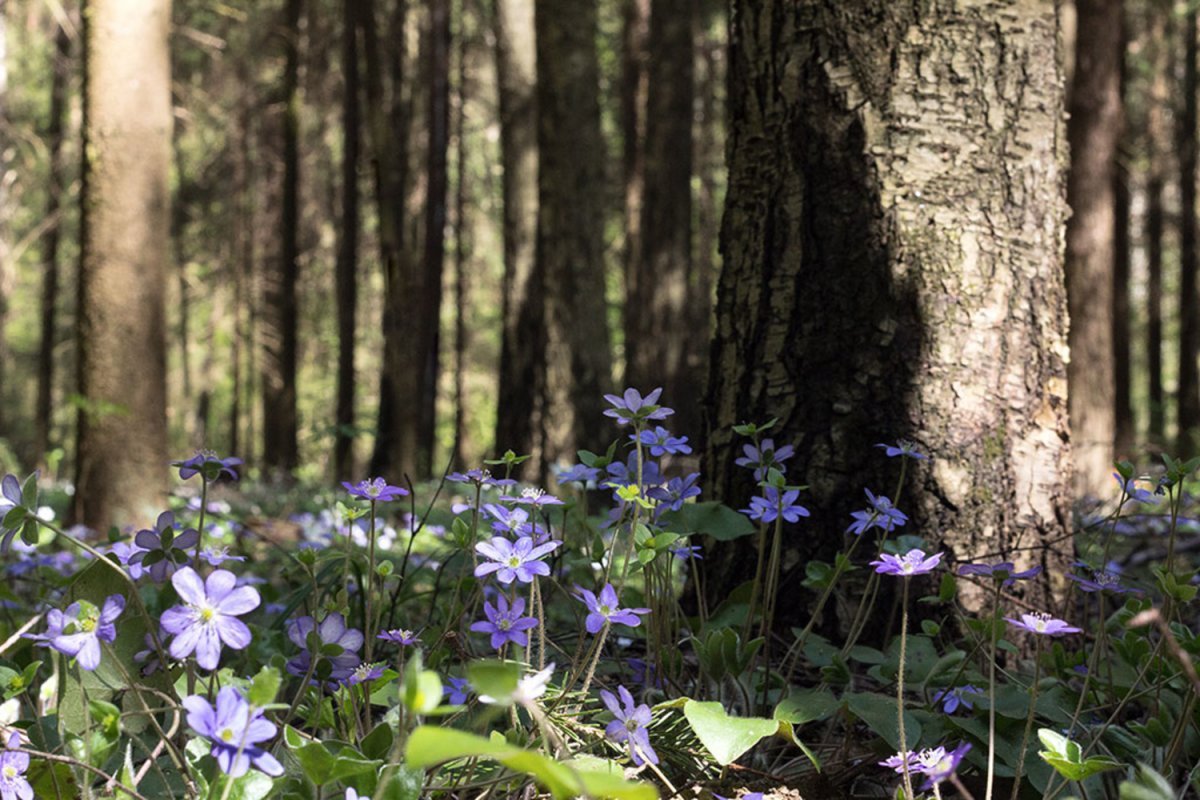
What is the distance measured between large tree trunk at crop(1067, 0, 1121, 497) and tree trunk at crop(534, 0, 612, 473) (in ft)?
11.0

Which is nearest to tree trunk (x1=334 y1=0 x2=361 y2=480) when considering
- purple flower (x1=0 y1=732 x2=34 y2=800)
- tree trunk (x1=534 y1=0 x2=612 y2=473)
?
tree trunk (x1=534 y1=0 x2=612 y2=473)

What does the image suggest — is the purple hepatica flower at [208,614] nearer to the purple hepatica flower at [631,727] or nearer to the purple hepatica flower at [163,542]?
the purple hepatica flower at [163,542]

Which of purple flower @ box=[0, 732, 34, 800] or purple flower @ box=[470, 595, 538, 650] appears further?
purple flower @ box=[470, 595, 538, 650]

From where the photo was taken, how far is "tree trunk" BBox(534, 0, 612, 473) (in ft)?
23.2

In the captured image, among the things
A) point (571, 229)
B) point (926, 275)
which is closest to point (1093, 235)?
point (571, 229)

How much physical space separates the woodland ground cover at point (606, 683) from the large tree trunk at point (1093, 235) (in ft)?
18.8

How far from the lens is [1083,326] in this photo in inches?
300

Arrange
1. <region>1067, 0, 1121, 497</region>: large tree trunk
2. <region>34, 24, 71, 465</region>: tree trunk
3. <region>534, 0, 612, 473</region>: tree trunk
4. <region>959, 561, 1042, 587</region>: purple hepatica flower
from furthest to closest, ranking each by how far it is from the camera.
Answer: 1. <region>34, 24, 71, 465</region>: tree trunk
2. <region>1067, 0, 1121, 497</region>: large tree trunk
3. <region>534, 0, 612, 473</region>: tree trunk
4. <region>959, 561, 1042, 587</region>: purple hepatica flower

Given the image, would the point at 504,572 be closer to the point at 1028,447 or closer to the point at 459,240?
the point at 1028,447

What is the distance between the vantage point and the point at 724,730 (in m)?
1.43

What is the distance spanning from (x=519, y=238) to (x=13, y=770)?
7267mm

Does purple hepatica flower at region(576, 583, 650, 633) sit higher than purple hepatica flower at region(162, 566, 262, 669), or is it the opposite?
purple hepatica flower at region(162, 566, 262, 669)

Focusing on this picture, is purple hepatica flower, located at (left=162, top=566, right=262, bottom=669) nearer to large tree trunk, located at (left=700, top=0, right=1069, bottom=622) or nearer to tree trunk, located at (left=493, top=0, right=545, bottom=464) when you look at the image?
large tree trunk, located at (left=700, top=0, right=1069, bottom=622)

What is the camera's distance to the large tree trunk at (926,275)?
2197 mm
